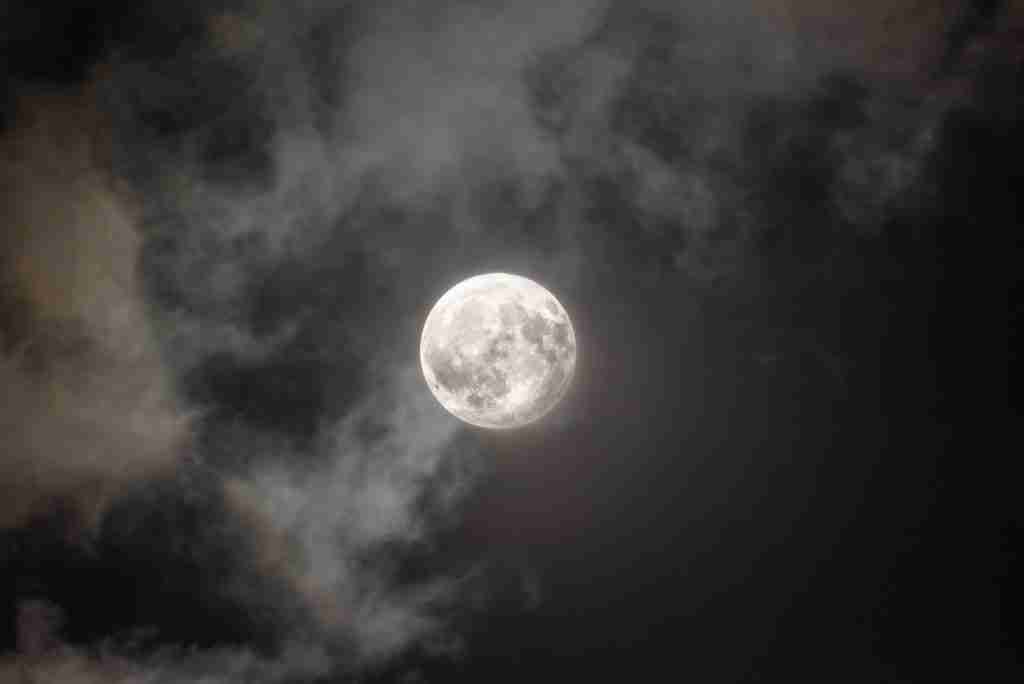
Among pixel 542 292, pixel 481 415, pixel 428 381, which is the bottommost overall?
pixel 481 415

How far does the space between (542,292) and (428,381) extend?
4908 millimetres

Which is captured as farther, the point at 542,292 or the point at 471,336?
the point at 542,292

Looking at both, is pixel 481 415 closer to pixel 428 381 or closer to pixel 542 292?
pixel 428 381

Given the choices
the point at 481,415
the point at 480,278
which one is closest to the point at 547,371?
the point at 481,415

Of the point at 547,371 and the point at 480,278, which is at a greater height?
the point at 480,278

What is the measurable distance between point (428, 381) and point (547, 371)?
3999 millimetres

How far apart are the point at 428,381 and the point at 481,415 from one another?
2113 mm

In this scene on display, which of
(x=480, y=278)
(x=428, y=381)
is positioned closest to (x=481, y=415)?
(x=428, y=381)

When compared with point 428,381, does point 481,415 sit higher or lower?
lower

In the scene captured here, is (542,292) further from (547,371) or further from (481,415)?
(481,415)

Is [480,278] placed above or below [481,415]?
above

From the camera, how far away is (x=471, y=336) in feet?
49.7

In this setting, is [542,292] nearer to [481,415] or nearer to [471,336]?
[471,336]

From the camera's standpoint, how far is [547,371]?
1591 centimetres
